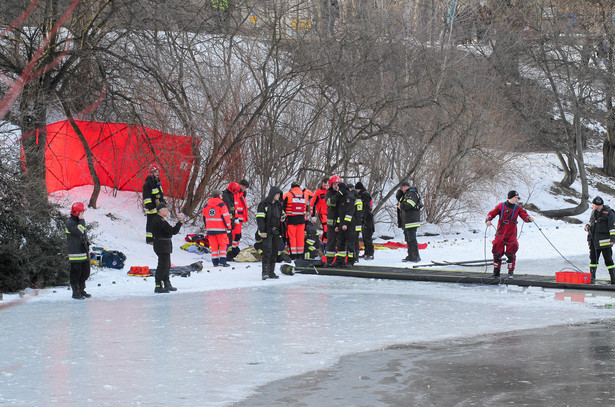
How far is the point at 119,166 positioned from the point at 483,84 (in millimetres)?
16980

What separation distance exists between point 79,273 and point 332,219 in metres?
5.81

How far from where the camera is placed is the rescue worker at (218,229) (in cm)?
1734

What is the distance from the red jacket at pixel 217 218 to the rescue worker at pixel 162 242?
3640 millimetres

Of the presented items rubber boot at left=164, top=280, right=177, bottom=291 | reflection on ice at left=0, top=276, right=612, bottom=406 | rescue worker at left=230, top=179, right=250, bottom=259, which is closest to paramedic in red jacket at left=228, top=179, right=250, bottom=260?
rescue worker at left=230, top=179, right=250, bottom=259

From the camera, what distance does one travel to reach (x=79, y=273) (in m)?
13.1

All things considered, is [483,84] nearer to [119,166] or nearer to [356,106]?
[356,106]

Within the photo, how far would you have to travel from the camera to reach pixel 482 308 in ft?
38.7

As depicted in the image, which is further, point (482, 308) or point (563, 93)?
point (563, 93)

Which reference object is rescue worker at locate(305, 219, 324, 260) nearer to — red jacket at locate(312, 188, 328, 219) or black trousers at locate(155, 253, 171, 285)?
red jacket at locate(312, 188, 328, 219)

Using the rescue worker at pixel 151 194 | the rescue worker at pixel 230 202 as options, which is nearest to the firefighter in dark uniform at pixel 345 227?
the rescue worker at pixel 230 202

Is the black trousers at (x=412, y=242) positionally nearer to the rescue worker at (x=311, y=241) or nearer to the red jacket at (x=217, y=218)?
the rescue worker at (x=311, y=241)

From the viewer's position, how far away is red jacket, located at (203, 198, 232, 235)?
57.0 ft

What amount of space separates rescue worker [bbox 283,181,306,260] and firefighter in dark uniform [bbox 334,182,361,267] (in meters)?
0.99

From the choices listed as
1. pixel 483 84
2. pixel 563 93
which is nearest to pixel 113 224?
pixel 483 84
